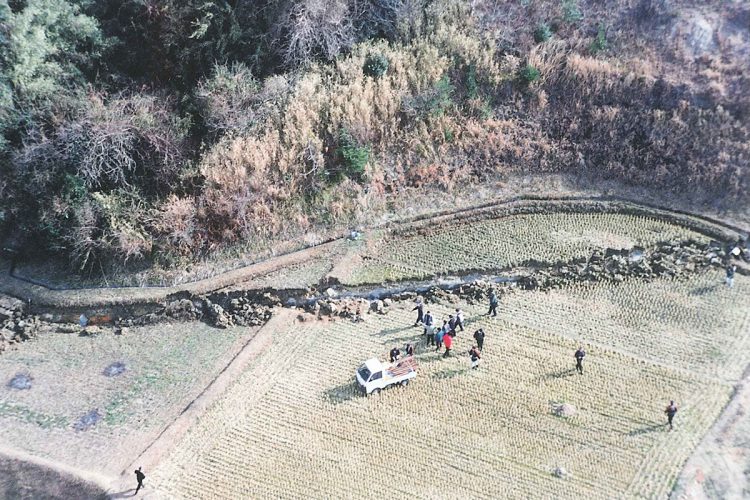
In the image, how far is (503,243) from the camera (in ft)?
106

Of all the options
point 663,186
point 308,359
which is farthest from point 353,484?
point 663,186

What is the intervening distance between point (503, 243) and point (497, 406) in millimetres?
9072

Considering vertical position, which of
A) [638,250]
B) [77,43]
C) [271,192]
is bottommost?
[638,250]

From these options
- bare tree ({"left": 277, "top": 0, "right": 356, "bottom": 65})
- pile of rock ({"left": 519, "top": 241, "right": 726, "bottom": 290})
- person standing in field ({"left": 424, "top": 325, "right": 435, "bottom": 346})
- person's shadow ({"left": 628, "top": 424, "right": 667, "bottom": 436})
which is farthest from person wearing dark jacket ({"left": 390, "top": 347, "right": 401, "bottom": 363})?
bare tree ({"left": 277, "top": 0, "right": 356, "bottom": 65})

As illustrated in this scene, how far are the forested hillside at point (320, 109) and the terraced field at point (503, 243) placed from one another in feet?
8.03

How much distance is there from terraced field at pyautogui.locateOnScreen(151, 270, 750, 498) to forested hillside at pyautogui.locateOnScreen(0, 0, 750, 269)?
7189 mm

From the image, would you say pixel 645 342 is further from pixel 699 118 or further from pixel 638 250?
pixel 699 118

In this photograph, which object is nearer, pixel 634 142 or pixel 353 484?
pixel 353 484

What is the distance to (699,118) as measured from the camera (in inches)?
1364

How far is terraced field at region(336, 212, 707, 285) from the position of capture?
31.6 meters

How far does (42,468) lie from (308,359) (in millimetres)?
10004

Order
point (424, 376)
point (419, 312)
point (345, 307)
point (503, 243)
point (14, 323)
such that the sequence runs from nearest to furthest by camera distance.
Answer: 1. point (424, 376)
2. point (419, 312)
3. point (345, 307)
4. point (14, 323)
5. point (503, 243)

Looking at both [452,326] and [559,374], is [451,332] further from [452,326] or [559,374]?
[559,374]

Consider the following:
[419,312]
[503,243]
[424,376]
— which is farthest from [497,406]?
[503,243]
